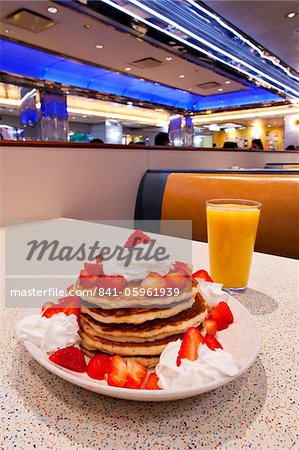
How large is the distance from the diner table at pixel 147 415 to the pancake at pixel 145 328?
72 mm

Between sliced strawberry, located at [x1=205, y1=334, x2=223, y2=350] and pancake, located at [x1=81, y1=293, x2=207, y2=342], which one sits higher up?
pancake, located at [x1=81, y1=293, x2=207, y2=342]

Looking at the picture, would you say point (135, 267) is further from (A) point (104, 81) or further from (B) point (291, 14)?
(A) point (104, 81)

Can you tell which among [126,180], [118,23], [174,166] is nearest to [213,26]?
[118,23]

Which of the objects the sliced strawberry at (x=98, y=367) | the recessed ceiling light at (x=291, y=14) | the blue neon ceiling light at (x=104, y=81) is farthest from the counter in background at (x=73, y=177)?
the blue neon ceiling light at (x=104, y=81)

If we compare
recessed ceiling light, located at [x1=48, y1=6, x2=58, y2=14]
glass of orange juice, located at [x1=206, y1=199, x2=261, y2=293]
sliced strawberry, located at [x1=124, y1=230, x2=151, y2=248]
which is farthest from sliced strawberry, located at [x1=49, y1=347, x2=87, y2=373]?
recessed ceiling light, located at [x1=48, y1=6, x2=58, y2=14]

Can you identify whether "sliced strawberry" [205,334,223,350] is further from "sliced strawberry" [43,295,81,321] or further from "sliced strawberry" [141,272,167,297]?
"sliced strawberry" [43,295,81,321]

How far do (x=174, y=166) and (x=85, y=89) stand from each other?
519 cm

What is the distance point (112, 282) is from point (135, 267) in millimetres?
50


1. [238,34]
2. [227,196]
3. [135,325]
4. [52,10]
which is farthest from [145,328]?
[238,34]

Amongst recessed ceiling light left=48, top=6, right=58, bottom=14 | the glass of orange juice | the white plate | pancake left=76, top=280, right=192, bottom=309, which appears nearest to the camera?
the white plate

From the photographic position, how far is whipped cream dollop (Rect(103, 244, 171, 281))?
1.65 feet

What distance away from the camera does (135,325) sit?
1.49ft

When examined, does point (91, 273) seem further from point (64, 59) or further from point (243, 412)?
point (64, 59)

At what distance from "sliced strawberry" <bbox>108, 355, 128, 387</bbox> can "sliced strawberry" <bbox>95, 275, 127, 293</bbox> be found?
95mm
